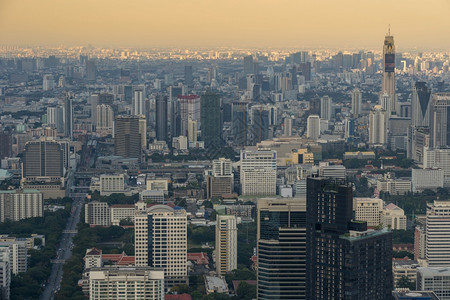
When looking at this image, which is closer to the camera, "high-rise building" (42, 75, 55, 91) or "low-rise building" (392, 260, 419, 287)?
"low-rise building" (392, 260, 419, 287)

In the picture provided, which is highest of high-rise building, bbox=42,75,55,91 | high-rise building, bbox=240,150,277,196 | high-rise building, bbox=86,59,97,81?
high-rise building, bbox=86,59,97,81

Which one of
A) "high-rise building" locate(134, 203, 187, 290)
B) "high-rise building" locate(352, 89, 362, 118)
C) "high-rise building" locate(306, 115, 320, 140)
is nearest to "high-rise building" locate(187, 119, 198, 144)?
"high-rise building" locate(306, 115, 320, 140)

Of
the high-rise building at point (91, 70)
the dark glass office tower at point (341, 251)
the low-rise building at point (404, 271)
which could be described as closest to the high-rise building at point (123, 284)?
the dark glass office tower at point (341, 251)

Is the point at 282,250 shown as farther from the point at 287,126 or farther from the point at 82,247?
the point at 287,126

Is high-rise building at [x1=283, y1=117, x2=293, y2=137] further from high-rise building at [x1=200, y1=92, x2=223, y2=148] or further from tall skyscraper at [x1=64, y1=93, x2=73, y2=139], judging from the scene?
tall skyscraper at [x1=64, y1=93, x2=73, y2=139]

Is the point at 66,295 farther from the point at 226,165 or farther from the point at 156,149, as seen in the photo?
the point at 156,149

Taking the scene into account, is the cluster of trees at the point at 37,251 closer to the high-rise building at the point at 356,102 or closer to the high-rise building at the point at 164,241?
the high-rise building at the point at 164,241
